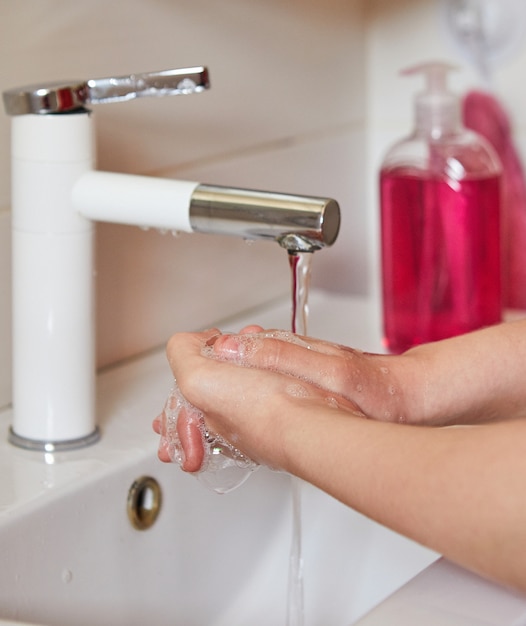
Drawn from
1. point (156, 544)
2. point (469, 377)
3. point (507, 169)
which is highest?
point (507, 169)

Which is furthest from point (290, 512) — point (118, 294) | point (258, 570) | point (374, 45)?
point (374, 45)

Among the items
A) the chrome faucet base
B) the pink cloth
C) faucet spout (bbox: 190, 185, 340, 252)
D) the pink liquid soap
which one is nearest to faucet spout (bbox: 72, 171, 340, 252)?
faucet spout (bbox: 190, 185, 340, 252)

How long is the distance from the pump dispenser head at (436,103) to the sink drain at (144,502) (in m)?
0.37

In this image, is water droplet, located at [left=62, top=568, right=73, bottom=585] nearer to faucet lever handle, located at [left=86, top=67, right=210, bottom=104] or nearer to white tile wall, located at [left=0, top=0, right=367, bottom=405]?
white tile wall, located at [left=0, top=0, right=367, bottom=405]

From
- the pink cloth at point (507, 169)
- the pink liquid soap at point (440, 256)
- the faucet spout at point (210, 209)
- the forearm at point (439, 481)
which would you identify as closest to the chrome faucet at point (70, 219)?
the faucet spout at point (210, 209)

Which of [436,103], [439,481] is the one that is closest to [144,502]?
[439,481]

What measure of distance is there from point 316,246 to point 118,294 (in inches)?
8.9

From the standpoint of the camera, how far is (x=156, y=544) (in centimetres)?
58

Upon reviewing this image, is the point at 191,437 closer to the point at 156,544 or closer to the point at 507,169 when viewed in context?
the point at 156,544

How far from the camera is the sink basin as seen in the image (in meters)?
0.51

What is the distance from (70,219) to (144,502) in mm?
161

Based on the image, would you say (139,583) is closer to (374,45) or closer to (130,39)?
(130,39)

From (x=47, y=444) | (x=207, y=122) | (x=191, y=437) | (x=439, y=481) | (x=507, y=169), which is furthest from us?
(x=507, y=169)

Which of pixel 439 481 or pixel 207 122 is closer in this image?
pixel 439 481
